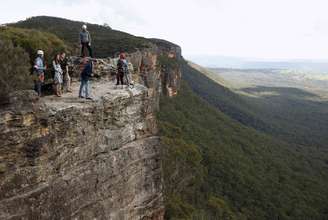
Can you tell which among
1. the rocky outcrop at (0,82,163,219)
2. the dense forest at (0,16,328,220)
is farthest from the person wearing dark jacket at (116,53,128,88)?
the dense forest at (0,16,328,220)

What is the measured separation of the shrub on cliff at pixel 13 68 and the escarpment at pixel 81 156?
5.77 m

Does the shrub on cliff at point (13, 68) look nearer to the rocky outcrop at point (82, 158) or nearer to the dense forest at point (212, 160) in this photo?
the dense forest at point (212, 160)

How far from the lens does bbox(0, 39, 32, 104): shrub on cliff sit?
85.6ft

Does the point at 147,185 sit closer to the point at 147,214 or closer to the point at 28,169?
the point at 147,214

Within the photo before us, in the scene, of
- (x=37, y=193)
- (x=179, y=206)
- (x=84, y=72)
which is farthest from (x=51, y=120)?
(x=179, y=206)

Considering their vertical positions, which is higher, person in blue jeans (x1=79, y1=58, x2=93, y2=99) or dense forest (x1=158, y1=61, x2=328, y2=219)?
person in blue jeans (x1=79, y1=58, x2=93, y2=99)

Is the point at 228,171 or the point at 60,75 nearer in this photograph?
the point at 60,75

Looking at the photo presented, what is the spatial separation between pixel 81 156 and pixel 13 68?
14960mm

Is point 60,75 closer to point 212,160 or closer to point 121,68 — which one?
point 121,68

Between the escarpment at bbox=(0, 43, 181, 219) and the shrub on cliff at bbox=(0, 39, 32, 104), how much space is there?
577 centimetres

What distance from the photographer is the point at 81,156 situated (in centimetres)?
1695

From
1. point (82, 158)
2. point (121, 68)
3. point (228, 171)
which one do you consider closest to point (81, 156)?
point (82, 158)

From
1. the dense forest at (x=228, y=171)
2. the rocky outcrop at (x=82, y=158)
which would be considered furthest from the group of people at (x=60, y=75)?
the dense forest at (x=228, y=171)

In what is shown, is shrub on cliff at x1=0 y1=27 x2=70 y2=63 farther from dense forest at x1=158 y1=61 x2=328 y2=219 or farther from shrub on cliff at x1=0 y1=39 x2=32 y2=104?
dense forest at x1=158 y1=61 x2=328 y2=219
